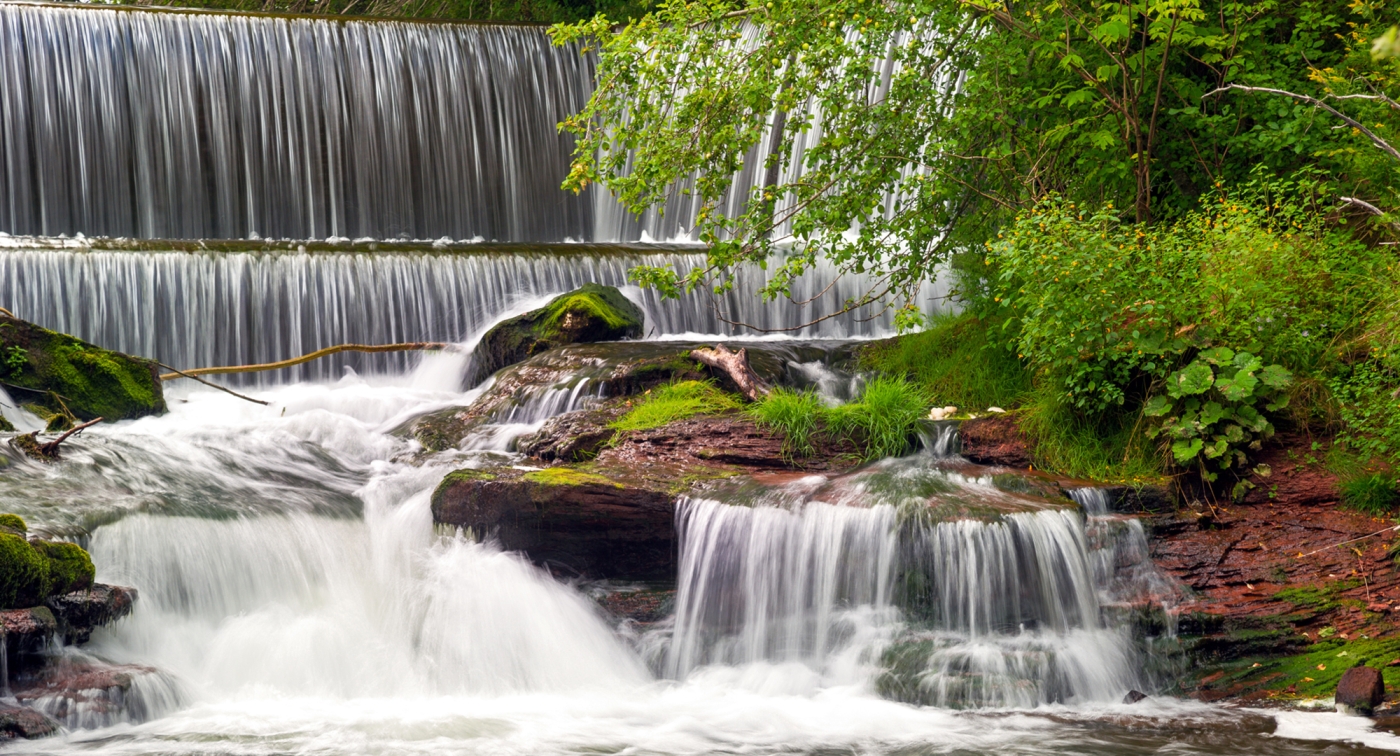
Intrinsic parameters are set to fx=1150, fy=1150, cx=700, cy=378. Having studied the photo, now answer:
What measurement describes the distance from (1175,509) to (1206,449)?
0.41m

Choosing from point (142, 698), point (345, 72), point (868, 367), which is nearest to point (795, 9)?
point (868, 367)

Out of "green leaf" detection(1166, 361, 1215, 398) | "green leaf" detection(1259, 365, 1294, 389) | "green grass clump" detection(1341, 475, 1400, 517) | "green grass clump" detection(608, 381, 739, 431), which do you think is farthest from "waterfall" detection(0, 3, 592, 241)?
"green grass clump" detection(1341, 475, 1400, 517)

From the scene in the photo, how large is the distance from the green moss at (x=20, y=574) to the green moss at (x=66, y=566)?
0.23 ft

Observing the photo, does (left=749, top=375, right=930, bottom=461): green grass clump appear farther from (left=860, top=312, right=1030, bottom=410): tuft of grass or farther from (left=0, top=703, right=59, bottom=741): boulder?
(left=0, top=703, right=59, bottom=741): boulder

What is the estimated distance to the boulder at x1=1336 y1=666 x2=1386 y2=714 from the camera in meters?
5.35

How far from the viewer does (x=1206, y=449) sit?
6832 mm

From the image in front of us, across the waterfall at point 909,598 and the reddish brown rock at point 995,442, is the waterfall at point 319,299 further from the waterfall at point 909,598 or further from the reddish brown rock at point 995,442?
the waterfall at point 909,598

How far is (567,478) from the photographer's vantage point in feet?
23.8

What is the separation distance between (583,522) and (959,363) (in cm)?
382

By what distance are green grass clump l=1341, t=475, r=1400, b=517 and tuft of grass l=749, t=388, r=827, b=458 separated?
332cm

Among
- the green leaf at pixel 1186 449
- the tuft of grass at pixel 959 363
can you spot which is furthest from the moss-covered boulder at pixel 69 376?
the green leaf at pixel 1186 449

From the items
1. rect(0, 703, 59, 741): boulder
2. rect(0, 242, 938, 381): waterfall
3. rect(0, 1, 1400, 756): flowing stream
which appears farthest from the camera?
rect(0, 242, 938, 381): waterfall

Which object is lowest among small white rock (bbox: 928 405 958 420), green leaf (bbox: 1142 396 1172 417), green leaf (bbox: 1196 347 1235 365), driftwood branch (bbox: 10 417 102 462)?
small white rock (bbox: 928 405 958 420)

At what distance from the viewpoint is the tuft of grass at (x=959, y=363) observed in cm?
905
